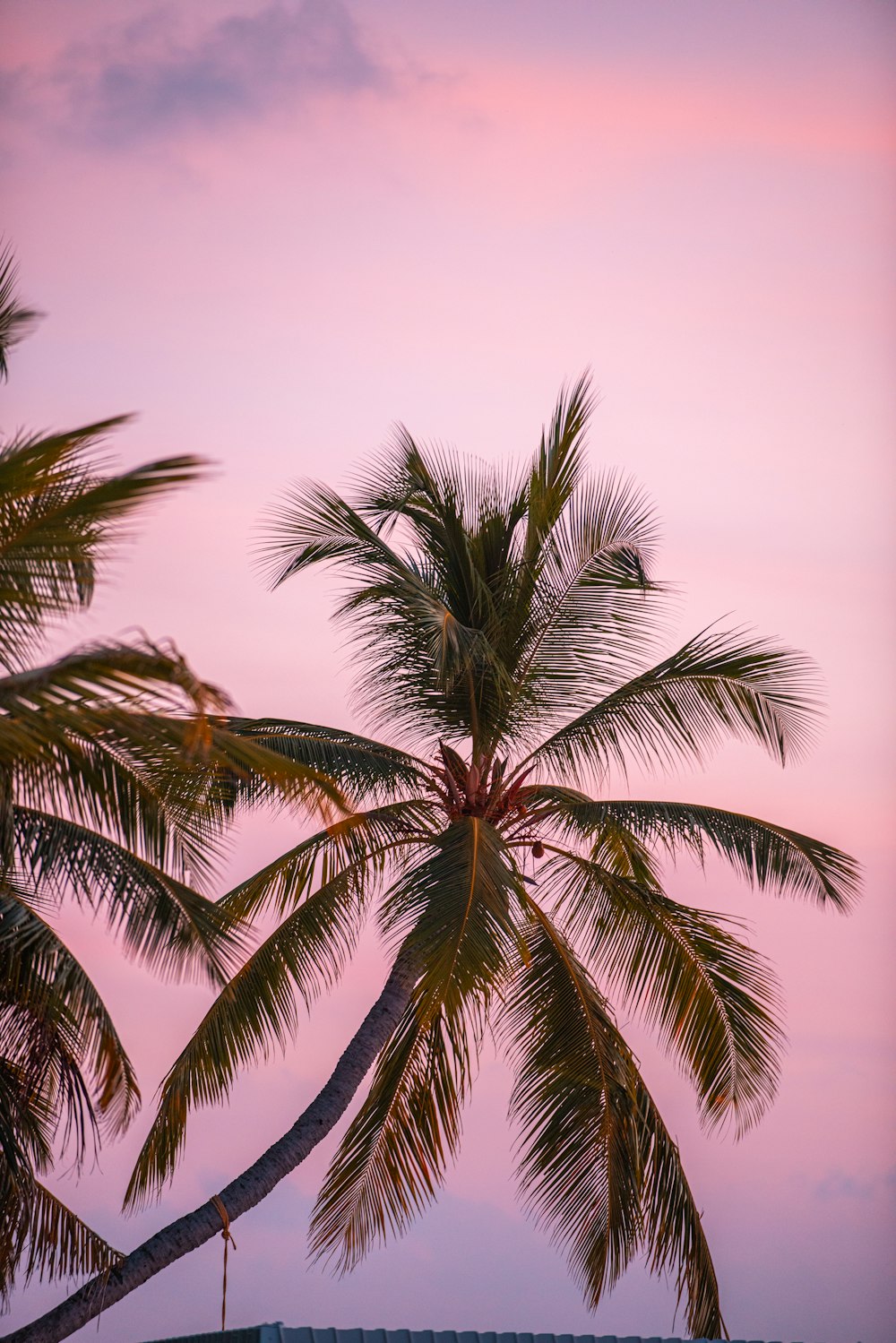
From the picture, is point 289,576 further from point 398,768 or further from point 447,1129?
point 447,1129

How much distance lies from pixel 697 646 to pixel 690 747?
2.97 ft

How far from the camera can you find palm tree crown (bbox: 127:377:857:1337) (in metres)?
13.7

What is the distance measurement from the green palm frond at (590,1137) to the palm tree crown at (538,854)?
22 millimetres

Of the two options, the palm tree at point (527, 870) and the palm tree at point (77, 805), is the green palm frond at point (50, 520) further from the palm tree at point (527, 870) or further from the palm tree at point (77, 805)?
the palm tree at point (527, 870)

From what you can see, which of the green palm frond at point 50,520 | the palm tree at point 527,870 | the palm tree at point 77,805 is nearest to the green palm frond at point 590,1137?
the palm tree at point 527,870

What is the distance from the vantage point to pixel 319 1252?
1328 centimetres

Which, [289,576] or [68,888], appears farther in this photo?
[289,576]

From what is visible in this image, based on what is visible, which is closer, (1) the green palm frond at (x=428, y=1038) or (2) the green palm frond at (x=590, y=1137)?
(1) the green palm frond at (x=428, y=1038)

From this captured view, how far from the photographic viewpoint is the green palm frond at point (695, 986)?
46.7 feet

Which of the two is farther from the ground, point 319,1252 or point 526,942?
point 526,942

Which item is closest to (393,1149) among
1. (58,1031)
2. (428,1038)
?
(428,1038)

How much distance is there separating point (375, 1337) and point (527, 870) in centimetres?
428

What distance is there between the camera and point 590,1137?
13.8 m

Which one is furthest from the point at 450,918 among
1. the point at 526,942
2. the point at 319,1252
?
the point at 319,1252
